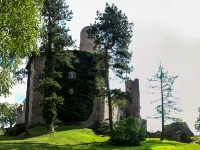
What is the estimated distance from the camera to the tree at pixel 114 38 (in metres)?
30.5

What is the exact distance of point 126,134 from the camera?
84.4ft

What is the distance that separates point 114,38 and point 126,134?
1072 centimetres

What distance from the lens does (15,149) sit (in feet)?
67.5

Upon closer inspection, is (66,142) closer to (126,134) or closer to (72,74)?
(126,134)

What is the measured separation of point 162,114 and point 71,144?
43.4 feet

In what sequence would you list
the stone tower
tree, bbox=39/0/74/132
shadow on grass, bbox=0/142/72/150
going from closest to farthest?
shadow on grass, bbox=0/142/72/150
tree, bbox=39/0/74/132
the stone tower

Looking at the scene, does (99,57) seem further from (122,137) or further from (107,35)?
(122,137)

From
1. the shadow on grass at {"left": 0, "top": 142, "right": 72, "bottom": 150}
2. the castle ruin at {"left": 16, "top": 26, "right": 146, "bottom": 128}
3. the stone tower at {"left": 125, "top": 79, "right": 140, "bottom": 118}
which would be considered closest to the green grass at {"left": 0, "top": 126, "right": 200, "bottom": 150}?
the shadow on grass at {"left": 0, "top": 142, "right": 72, "bottom": 150}

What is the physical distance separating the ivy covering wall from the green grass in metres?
2.75

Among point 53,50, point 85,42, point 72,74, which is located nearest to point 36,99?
point 72,74

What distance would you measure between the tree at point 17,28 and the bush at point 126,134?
13.6m

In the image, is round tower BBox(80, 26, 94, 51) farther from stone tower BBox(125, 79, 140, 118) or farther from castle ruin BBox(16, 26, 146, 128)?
stone tower BBox(125, 79, 140, 118)

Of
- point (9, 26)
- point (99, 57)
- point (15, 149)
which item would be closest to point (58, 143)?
point (15, 149)

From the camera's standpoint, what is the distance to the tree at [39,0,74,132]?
99.1 feet
